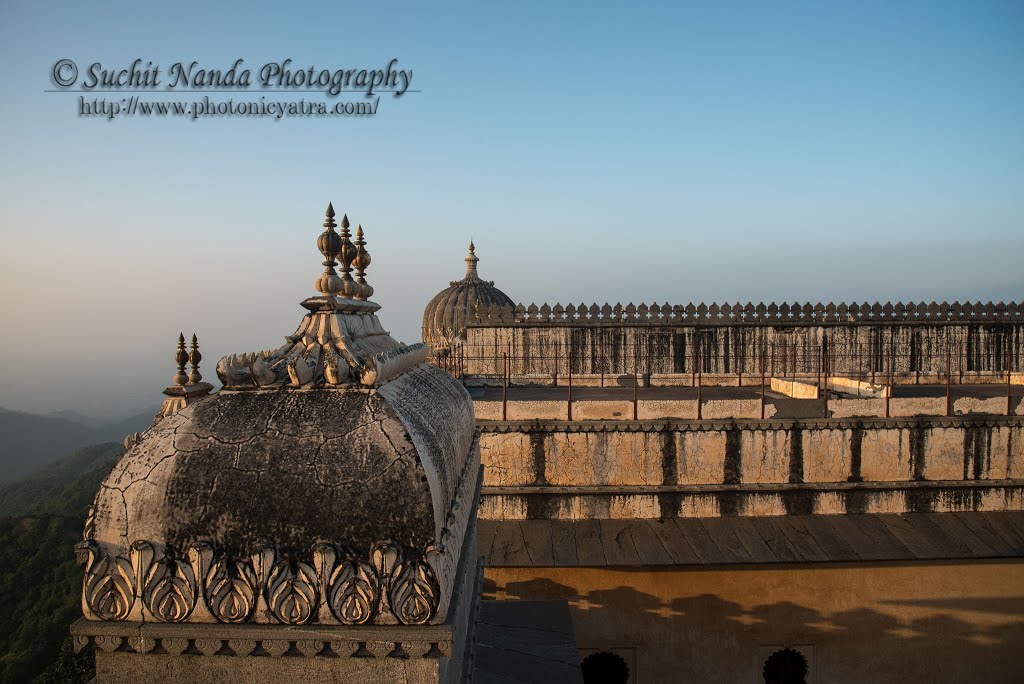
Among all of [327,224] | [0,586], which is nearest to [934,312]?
[327,224]

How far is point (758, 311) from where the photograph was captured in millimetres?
19219

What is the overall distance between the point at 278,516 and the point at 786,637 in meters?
10.3

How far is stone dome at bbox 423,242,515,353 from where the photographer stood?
87.2ft

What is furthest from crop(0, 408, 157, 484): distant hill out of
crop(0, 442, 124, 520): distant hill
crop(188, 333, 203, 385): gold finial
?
crop(188, 333, 203, 385): gold finial

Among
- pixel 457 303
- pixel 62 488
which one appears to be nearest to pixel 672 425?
pixel 457 303

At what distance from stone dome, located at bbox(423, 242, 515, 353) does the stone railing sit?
6.51 meters

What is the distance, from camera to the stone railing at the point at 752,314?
19141 mm

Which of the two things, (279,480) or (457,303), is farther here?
(457,303)

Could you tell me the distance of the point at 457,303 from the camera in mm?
27469

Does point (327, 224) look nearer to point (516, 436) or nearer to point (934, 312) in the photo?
point (516, 436)

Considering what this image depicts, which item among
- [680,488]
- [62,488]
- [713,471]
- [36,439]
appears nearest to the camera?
[680,488]

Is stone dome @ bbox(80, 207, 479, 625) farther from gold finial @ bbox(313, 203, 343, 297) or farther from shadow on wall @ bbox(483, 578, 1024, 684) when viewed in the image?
shadow on wall @ bbox(483, 578, 1024, 684)

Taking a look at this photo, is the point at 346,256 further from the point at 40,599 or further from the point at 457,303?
the point at 457,303

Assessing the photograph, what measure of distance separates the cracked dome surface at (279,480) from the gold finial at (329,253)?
0.73 metres
